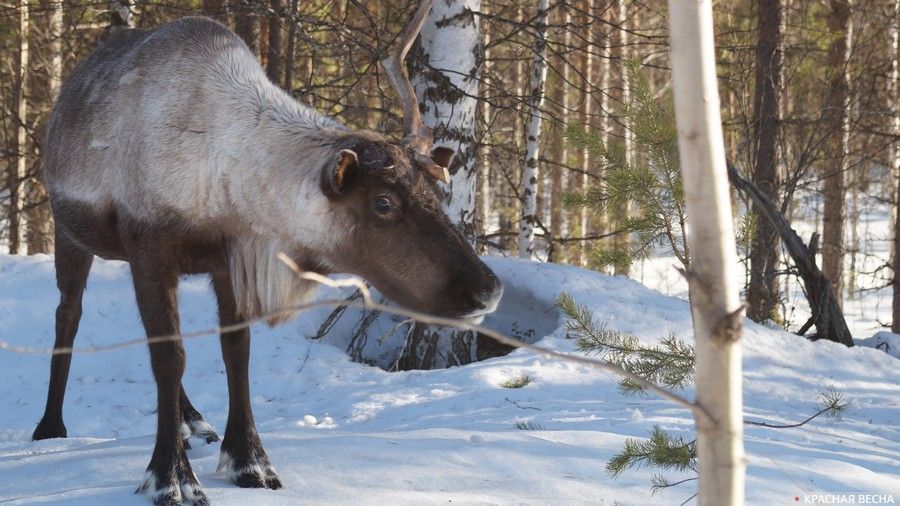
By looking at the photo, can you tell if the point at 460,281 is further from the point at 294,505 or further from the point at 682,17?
the point at 682,17

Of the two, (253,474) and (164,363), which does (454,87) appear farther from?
(253,474)

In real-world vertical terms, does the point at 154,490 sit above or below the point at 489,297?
below

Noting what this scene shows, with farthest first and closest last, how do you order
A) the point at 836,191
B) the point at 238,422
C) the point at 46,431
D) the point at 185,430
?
1. the point at 836,191
2. the point at 46,431
3. the point at 185,430
4. the point at 238,422

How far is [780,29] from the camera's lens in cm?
859

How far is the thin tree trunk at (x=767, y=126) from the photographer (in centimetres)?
831

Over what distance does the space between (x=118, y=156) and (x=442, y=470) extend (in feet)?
5.57

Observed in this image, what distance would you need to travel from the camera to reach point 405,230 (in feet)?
9.98

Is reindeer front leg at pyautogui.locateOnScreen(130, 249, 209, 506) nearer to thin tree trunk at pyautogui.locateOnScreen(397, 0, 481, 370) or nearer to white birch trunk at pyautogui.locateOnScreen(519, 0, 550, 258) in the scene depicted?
thin tree trunk at pyautogui.locateOnScreen(397, 0, 481, 370)

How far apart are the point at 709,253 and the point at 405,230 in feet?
5.19

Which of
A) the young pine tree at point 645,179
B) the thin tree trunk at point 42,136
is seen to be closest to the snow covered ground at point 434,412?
the young pine tree at point 645,179

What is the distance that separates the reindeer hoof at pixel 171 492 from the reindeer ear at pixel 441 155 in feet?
4.53

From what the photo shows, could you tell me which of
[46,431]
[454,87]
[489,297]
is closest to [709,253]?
[489,297]

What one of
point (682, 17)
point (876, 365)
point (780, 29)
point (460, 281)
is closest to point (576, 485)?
point (460, 281)

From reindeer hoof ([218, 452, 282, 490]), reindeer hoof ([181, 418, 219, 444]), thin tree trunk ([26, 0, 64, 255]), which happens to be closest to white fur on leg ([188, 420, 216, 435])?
reindeer hoof ([181, 418, 219, 444])
